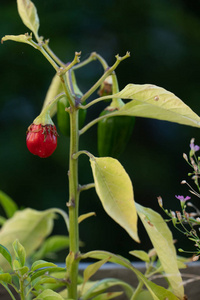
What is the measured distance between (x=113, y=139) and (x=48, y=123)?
14 cm

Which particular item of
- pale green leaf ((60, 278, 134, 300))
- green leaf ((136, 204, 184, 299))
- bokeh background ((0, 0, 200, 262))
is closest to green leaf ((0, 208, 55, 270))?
pale green leaf ((60, 278, 134, 300))

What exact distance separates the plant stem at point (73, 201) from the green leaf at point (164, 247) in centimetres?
7

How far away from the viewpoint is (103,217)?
1714mm

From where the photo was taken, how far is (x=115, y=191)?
1.49ft

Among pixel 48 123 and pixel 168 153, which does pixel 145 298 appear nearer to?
pixel 48 123

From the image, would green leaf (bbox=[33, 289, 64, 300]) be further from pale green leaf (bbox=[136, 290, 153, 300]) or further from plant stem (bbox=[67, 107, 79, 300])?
pale green leaf (bbox=[136, 290, 153, 300])

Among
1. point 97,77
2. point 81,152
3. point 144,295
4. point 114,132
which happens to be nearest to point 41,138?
point 81,152

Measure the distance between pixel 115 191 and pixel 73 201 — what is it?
101mm

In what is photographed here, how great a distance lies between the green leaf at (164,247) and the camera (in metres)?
0.47

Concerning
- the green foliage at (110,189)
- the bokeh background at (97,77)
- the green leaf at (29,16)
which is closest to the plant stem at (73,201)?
the green foliage at (110,189)

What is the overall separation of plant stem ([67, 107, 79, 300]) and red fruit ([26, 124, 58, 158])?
0.07 ft

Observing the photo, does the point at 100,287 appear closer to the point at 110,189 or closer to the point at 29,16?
the point at 110,189

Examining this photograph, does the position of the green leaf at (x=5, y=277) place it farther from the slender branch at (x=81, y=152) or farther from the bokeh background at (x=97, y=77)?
the bokeh background at (x=97, y=77)

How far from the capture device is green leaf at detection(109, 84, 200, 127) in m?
0.46
